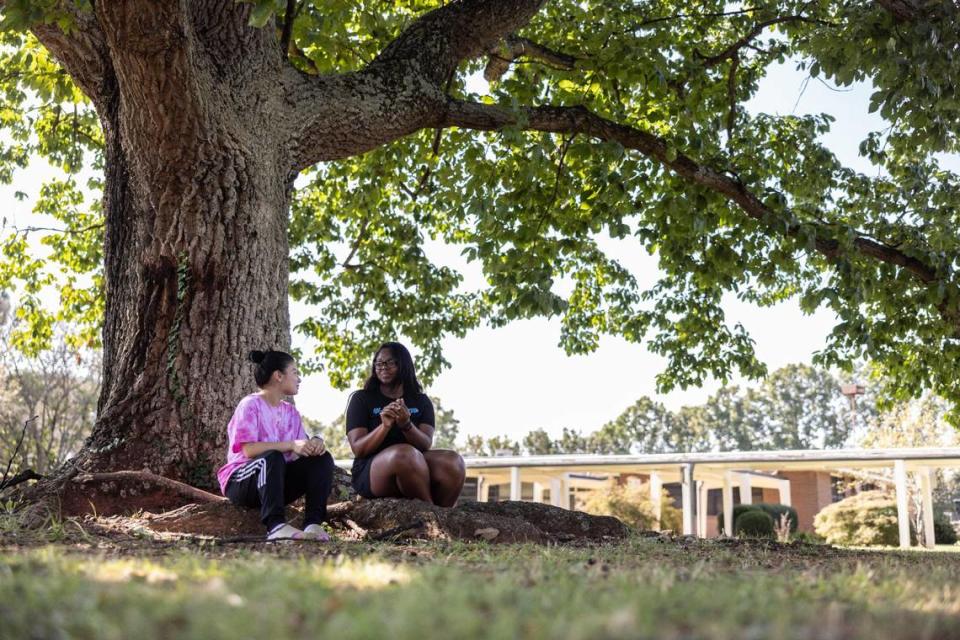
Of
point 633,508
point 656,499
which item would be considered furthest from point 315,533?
point 656,499

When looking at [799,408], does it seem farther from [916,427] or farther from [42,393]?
[42,393]

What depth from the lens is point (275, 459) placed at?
525 centimetres

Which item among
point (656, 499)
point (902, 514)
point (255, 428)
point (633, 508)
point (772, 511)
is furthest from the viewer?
point (772, 511)

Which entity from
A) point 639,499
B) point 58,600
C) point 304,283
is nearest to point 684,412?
point 639,499

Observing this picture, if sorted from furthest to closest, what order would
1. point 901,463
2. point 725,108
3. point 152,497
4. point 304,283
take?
point 901,463, point 304,283, point 725,108, point 152,497

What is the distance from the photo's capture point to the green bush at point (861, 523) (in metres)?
23.2

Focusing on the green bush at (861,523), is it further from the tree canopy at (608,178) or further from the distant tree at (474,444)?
the distant tree at (474,444)

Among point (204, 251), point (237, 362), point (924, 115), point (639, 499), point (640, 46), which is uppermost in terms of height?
point (640, 46)

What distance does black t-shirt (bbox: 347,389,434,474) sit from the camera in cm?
641

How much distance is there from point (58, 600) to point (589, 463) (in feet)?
78.9

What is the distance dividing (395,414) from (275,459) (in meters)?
0.97

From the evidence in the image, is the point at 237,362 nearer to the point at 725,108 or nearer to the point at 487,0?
the point at 487,0

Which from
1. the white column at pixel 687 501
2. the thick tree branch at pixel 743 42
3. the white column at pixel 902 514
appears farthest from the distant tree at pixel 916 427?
the thick tree branch at pixel 743 42

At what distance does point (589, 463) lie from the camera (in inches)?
1000
